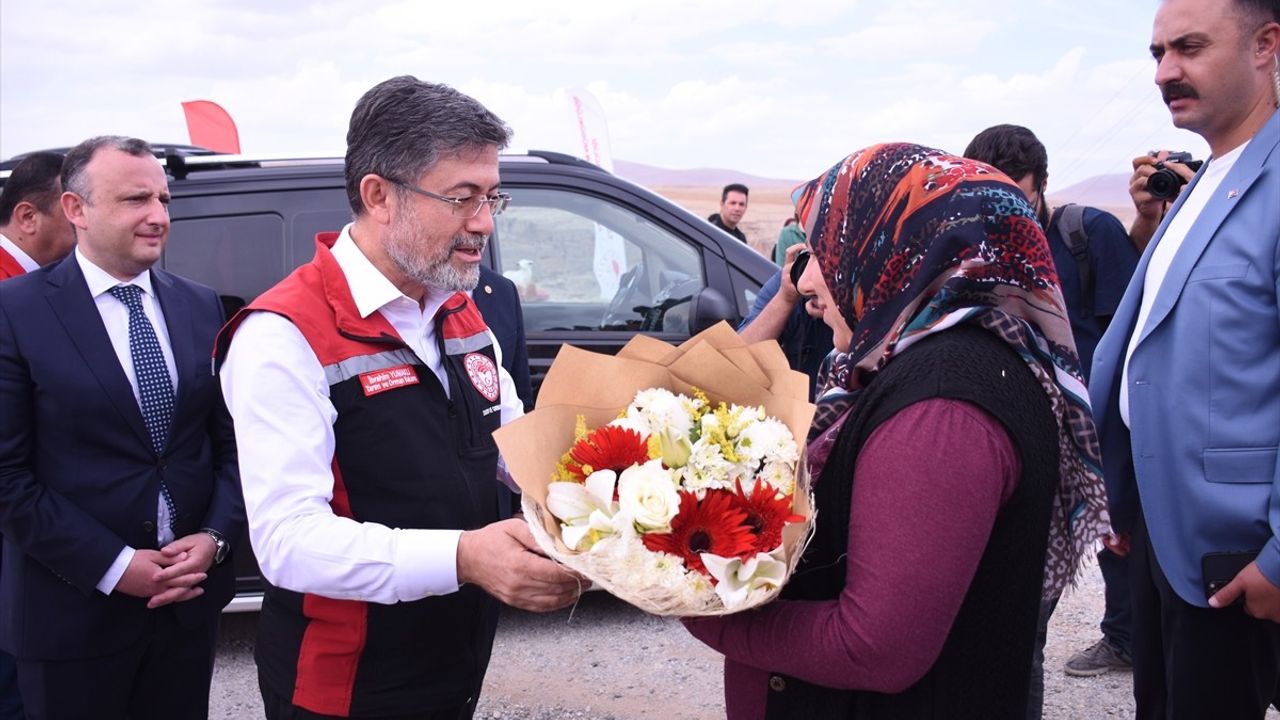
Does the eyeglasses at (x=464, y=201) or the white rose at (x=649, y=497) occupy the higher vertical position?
the eyeglasses at (x=464, y=201)

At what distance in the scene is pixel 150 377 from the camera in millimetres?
2830

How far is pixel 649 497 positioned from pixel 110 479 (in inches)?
76.5

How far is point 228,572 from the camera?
2.96 meters

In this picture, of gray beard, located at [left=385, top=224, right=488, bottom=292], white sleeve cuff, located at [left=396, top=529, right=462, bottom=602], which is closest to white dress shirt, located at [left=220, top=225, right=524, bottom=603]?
white sleeve cuff, located at [left=396, top=529, right=462, bottom=602]

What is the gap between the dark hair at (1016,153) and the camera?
4293 millimetres

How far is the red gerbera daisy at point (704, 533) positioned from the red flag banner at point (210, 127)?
6922mm

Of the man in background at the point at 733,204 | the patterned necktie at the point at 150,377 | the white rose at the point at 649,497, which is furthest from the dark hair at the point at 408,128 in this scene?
the man in background at the point at 733,204

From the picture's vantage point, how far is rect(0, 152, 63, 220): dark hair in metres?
3.57

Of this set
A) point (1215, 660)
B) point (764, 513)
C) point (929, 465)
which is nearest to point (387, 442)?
point (764, 513)

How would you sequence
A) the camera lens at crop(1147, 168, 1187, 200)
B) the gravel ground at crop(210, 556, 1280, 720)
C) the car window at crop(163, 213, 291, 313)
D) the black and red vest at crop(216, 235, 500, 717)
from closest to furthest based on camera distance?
1. the black and red vest at crop(216, 235, 500, 717)
2. the camera lens at crop(1147, 168, 1187, 200)
3. the gravel ground at crop(210, 556, 1280, 720)
4. the car window at crop(163, 213, 291, 313)

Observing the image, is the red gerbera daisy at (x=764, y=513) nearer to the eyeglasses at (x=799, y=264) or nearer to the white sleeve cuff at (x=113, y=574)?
the eyeglasses at (x=799, y=264)

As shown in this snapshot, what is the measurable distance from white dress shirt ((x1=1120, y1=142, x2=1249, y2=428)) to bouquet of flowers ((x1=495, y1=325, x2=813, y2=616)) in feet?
4.41

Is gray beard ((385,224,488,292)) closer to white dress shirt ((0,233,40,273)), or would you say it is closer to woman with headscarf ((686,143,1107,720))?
woman with headscarf ((686,143,1107,720))

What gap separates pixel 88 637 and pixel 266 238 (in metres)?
2.41
